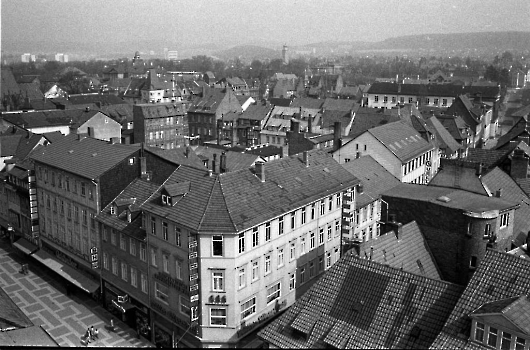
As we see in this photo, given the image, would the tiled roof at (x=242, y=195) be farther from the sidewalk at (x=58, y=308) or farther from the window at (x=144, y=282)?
the sidewalk at (x=58, y=308)

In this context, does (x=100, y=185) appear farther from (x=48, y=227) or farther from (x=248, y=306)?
(x=248, y=306)

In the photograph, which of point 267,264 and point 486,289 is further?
point 267,264

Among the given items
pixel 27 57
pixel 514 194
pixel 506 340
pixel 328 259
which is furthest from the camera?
pixel 514 194

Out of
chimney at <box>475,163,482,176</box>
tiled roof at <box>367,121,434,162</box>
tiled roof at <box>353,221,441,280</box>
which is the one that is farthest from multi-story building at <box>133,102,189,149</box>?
tiled roof at <box>353,221,441,280</box>

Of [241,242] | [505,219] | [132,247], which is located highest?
[505,219]

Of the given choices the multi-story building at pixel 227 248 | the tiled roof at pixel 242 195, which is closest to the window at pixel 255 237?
the multi-story building at pixel 227 248

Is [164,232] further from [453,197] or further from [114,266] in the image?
[453,197]

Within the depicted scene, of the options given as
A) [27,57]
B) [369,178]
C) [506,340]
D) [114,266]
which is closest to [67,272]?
[114,266]
